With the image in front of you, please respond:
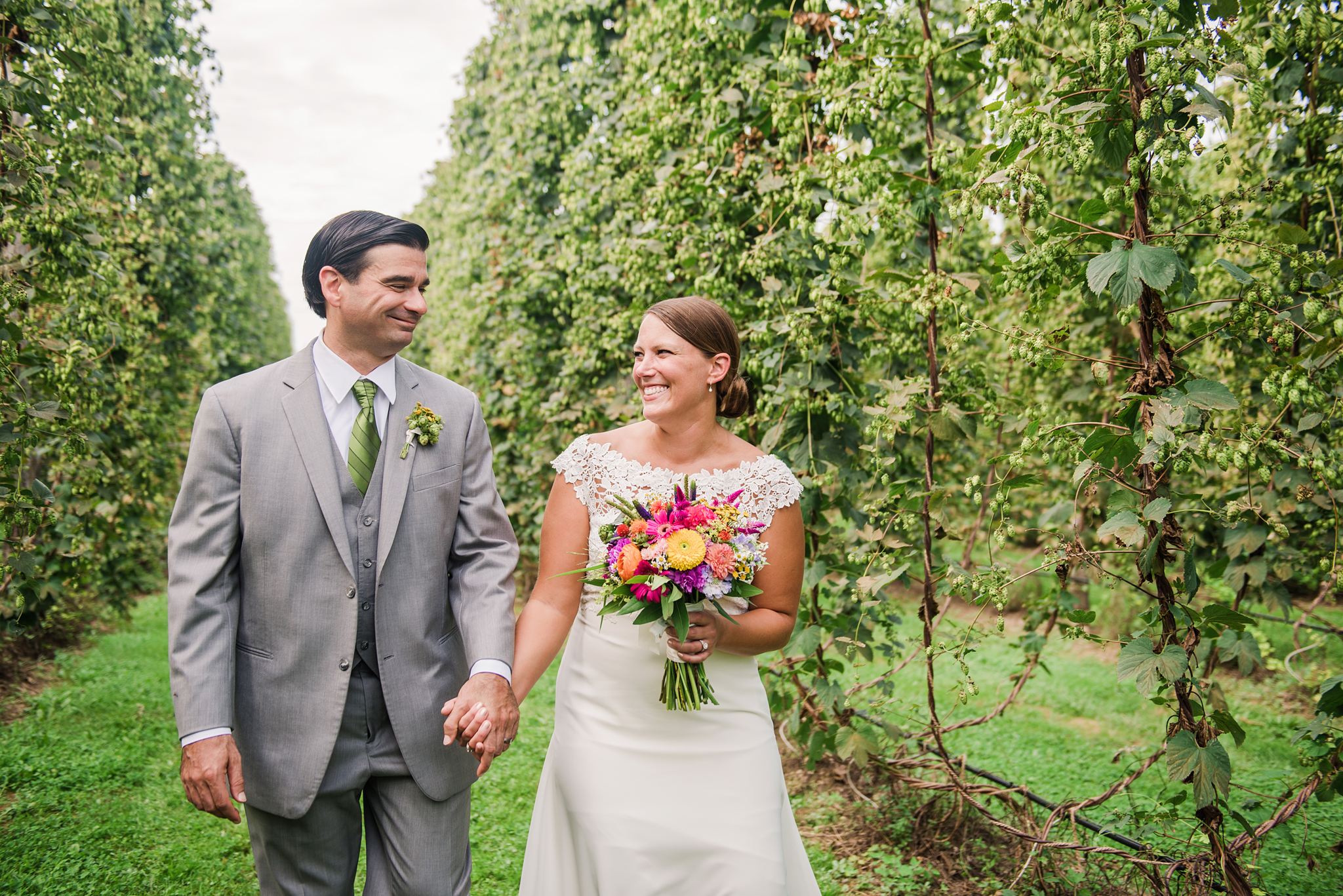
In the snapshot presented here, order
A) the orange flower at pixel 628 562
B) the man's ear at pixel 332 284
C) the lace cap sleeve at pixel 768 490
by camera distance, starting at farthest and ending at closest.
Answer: the lace cap sleeve at pixel 768 490
the man's ear at pixel 332 284
the orange flower at pixel 628 562

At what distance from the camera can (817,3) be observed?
3.25 meters

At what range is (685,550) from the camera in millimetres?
2232

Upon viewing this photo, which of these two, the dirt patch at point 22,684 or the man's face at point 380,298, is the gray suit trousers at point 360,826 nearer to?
the man's face at point 380,298

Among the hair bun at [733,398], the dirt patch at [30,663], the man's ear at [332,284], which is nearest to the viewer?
the man's ear at [332,284]

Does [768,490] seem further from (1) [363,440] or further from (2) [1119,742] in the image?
(2) [1119,742]

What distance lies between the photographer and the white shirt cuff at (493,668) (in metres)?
2.29

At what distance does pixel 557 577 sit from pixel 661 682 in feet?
1.53

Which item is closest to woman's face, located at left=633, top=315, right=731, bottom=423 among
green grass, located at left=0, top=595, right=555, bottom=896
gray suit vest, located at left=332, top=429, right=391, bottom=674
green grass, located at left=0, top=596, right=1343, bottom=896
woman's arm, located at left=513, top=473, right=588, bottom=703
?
woman's arm, located at left=513, top=473, right=588, bottom=703

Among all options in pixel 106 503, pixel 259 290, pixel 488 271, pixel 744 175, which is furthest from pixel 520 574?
pixel 259 290

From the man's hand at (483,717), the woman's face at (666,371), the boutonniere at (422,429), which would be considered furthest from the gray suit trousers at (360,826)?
the woman's face at (666,371)

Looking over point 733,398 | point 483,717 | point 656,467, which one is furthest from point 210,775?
point 733,398

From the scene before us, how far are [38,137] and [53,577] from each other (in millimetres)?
3765

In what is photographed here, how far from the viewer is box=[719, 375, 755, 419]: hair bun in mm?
2887

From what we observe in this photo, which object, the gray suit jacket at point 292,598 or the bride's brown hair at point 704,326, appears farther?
the bride's brown hair at point 704,326
